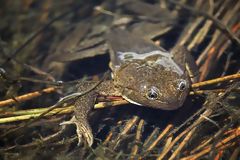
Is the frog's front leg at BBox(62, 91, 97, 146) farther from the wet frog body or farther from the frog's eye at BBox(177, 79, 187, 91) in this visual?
the frog's eye at BBox(177, 79, 187, 91)

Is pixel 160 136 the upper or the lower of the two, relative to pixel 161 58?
lower

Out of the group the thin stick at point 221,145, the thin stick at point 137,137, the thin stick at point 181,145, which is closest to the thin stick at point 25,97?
the thin stick at point 137,137

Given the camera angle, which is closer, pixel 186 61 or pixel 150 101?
pixel 150 101

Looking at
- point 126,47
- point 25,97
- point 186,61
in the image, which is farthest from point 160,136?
point 25,97

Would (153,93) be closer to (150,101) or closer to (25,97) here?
(150,101)

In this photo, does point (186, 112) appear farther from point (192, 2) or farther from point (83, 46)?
point (192, 2)

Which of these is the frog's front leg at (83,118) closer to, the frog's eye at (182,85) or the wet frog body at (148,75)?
the wet frog body at (148,75)

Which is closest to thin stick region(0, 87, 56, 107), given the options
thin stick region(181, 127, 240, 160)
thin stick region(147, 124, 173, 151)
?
thin stick region(147, 124, 173, 151)
